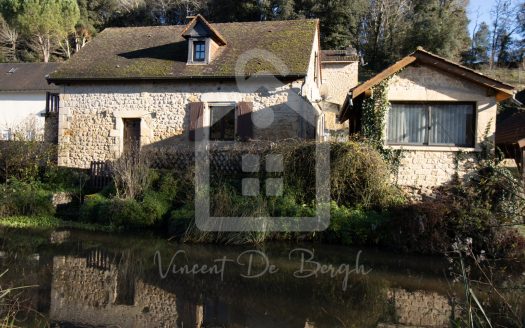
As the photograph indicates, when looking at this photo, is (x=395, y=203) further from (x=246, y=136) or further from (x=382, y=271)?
(x=246, y=136)

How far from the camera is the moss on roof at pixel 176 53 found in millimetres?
14809

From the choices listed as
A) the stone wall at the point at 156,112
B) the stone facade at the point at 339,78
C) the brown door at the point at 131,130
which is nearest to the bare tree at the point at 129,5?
the stone facade at the point at 339,78

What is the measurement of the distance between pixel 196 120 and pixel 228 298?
376 inches

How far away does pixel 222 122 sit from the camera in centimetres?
1507

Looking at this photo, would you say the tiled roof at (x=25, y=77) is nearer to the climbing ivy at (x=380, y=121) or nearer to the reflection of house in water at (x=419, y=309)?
the climbing ivy at (x=380, y=121)

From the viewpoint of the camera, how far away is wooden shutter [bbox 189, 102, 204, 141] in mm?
14828

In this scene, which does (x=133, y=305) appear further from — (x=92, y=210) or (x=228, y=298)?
(x=92, y=210)

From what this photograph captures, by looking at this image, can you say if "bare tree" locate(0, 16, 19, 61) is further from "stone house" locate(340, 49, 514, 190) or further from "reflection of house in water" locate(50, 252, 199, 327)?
"reflection of house in water" locate(50, 252, 199, 327)

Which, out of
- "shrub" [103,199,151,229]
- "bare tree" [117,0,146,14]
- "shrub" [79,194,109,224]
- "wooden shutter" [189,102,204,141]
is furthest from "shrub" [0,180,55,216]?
"bare tree" [117,0,146,14]

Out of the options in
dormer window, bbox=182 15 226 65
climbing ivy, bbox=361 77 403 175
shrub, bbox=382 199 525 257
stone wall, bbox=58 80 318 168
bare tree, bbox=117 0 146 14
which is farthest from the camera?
bare tree, bbox=117 0 146 14

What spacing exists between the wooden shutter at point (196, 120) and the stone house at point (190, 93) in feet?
0.11

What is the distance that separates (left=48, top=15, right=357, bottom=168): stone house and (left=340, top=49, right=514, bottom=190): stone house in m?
3.18

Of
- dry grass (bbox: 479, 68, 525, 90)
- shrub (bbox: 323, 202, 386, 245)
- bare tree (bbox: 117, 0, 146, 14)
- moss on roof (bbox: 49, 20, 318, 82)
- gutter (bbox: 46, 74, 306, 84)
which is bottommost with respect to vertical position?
shrub (bbox: 323, 202, 386, 245)

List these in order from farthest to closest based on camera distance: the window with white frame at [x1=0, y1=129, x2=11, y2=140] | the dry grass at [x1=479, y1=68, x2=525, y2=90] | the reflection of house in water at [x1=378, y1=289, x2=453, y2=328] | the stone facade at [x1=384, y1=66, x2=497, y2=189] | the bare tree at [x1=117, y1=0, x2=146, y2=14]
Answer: the bare tree at [x1=117, y1=0, x2=146, y2=14]
the dry grass at [x1=479, y1=68, x2=525, y2=90]
the window with white frame at [x1=0, y1=129, x2=11, y2=140]
the stone facade at [x1=384, y1=66, x2=497, y2=189]
the reflection of house in water at [x1=378, y1=289, x2=453, y2=328]
